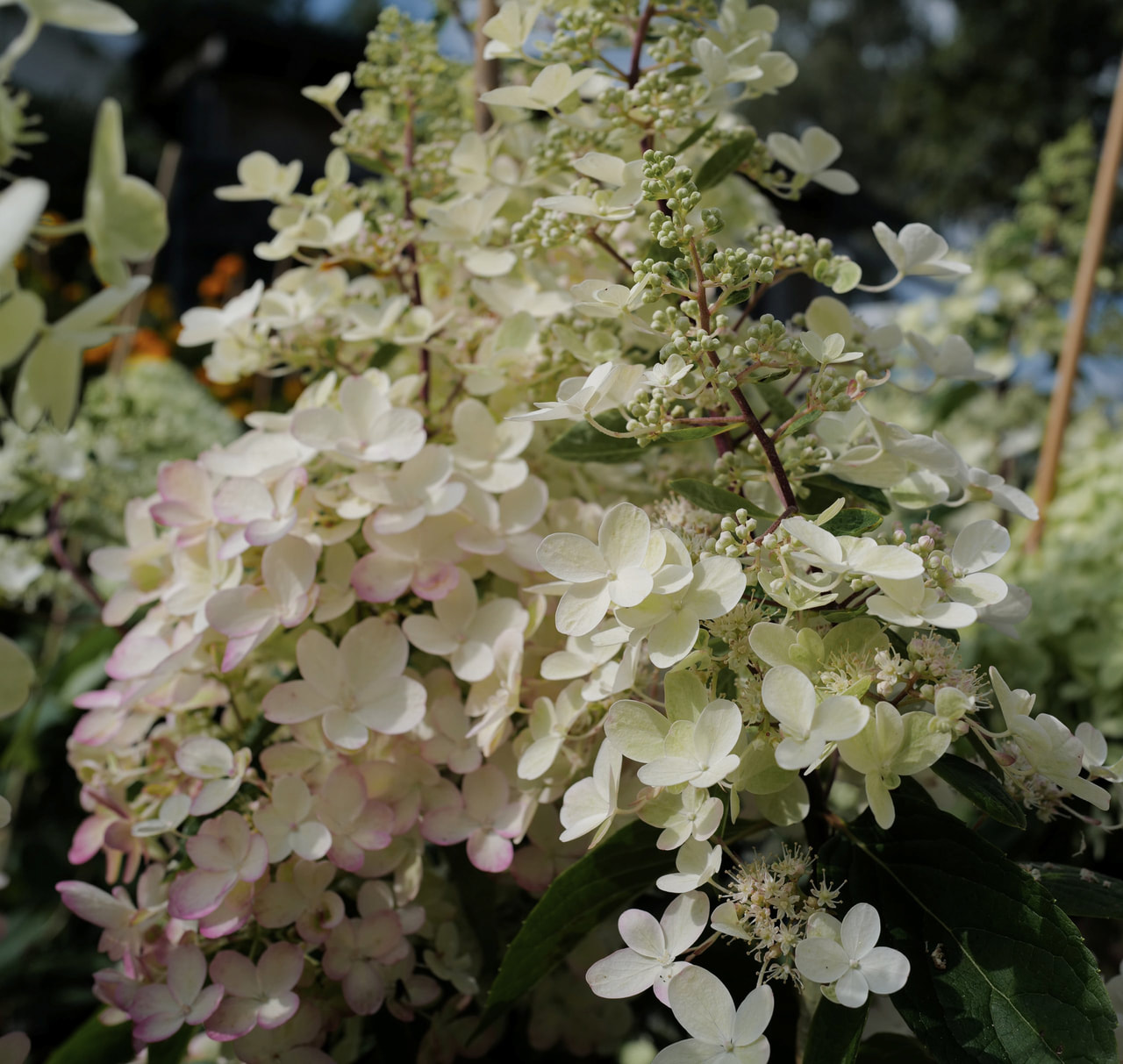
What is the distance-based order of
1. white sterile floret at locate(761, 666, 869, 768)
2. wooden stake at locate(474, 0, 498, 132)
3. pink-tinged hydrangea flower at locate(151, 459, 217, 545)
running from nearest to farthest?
white sterile floret at locate(761, 666, 869, 768) → pink-tinged hydrangea flower at locate(151, 459, 217, 545) → wooden stake at locate(474, 0, 498, 132)

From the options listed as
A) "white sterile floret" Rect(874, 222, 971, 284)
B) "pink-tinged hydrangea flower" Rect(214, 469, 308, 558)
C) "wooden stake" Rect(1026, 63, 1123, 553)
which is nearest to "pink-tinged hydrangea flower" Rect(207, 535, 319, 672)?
"pink-tinged hydrangea flower" Rect(214, 469, 308, 558)

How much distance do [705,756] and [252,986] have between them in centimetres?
26

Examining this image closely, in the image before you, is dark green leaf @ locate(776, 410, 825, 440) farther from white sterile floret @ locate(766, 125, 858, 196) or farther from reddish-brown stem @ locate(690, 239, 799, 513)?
white sterile floret @ locate(766, 125, 858, 196)

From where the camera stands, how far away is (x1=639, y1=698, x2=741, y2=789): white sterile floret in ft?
1.14

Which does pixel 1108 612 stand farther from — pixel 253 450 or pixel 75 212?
pixel 75 212

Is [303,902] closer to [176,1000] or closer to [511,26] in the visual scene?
[176,1000]

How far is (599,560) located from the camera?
15.2 inches

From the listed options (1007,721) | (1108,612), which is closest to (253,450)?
(1007,721)

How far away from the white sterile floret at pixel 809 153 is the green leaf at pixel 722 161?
1.0 inches

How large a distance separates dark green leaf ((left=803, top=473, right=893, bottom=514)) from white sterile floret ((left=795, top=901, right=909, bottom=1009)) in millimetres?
194

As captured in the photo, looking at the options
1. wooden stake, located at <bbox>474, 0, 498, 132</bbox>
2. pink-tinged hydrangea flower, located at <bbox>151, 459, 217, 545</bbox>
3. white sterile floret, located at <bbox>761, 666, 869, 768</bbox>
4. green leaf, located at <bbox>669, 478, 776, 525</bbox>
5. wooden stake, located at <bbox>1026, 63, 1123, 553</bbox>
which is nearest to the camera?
white sterile floret, located at <bbox>761, 666, 869, 768</bbox>

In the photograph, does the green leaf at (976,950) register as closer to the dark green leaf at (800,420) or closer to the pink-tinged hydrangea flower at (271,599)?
the dark green leaf at (800,420)

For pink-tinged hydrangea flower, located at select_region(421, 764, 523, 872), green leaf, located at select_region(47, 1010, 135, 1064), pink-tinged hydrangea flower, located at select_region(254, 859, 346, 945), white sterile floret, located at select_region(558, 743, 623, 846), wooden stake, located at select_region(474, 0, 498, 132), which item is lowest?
green leaf, located at select_region(47, 1010, 135, 1064)

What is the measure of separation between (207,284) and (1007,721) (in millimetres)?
2665
